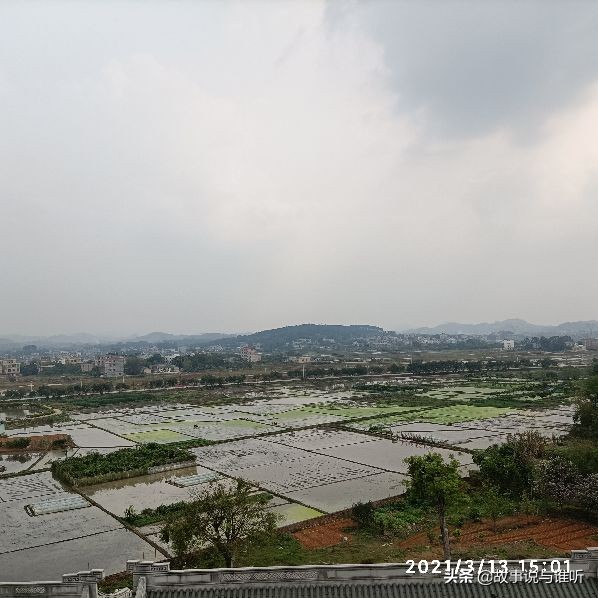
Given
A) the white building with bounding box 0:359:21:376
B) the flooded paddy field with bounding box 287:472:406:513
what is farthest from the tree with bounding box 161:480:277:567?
the white building with bounding box 0:359:21:376

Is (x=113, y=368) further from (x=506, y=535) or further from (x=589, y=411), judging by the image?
(x=506, y=535)

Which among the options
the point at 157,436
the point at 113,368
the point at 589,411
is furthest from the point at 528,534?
the point at 113,368

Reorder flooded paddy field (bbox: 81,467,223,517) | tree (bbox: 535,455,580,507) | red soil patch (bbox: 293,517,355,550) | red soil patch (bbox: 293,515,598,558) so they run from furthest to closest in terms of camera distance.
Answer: flooded paddy field (bbox: 81,467,223,517), tree (bbox: 535,455,580,507), red soil patch (bbox: 293,517,355,550), red soil patch (bbox: 293,515,598,558)

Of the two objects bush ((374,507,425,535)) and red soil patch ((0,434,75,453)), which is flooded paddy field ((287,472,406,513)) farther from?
red soil patch ((0,434,75,453))

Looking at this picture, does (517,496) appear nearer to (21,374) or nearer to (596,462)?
(596,462)

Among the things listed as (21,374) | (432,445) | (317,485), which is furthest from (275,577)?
(21,374)

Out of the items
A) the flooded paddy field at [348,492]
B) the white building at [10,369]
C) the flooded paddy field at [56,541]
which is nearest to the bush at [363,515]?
the flooded paddy field at [348,492]
